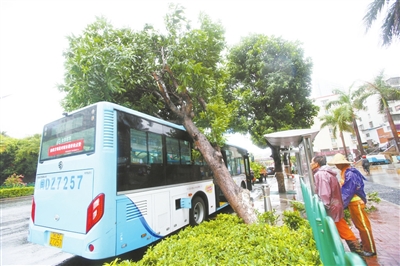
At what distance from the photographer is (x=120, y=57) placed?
471 centimetres

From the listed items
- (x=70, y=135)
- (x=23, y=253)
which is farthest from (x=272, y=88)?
(x=23, y=253)

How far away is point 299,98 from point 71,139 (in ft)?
33.3

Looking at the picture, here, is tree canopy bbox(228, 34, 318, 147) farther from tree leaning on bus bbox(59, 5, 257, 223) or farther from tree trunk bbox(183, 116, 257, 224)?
tree trunk bbox(183, 116, 257, 224)

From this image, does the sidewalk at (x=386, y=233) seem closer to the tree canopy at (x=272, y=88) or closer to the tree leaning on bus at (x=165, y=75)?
the tree leaning on bus at (x=165, y=75)

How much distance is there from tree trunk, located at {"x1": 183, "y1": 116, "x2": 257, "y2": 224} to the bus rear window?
257cm

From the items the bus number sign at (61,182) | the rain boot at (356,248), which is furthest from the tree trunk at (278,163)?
the bus number sign at (61,182)

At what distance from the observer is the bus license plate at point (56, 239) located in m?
3.79

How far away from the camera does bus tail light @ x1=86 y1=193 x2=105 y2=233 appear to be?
349 cm

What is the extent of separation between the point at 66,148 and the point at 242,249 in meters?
4.04

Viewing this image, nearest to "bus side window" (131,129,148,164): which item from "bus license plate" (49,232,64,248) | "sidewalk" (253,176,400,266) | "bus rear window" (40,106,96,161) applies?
"bus rear window" (40,106,96,161)

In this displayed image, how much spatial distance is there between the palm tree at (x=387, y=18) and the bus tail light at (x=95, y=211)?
715 inches

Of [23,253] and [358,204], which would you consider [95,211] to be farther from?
[358,204]

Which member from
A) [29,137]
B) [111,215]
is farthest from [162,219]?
[29,137]

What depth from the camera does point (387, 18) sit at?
1338 cm
